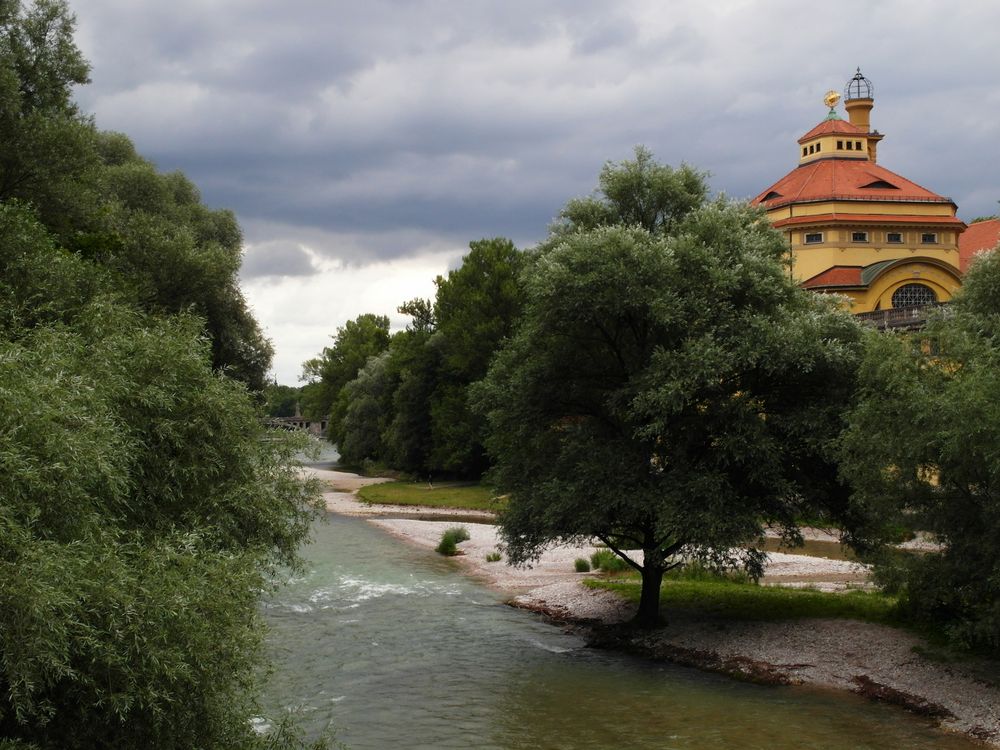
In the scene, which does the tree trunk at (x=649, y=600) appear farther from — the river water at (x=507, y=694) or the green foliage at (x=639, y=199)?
the green foliage at (x=639, y=199)

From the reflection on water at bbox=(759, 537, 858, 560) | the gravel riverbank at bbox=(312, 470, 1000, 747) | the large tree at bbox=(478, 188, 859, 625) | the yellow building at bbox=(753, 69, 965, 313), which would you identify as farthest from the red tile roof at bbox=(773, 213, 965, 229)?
the large tree at bbox=(478, 188, 859, 625)

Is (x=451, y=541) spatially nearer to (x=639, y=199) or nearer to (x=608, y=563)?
(x=608, y=563)

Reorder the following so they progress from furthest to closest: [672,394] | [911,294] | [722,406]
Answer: [911,294]
[722,406]
[672,394]

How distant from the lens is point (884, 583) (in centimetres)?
2630

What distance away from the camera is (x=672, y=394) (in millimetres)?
27156

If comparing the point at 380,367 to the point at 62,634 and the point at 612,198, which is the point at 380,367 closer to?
the point at 612,198

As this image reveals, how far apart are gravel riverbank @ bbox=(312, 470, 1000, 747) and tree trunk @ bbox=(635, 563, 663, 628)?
20.0 inches

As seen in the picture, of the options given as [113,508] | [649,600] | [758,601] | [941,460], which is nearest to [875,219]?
[758,601]

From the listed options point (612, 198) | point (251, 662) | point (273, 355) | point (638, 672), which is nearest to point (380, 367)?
point (273, 355)

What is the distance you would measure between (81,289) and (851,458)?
63.2ft

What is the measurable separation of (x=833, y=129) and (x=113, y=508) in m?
83.6

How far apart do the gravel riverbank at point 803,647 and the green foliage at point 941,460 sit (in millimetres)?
1291

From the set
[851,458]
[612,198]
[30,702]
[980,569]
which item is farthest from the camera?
[612,198]

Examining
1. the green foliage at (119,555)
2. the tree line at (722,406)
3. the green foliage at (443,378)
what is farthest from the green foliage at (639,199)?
the green foliage at (443,378)
